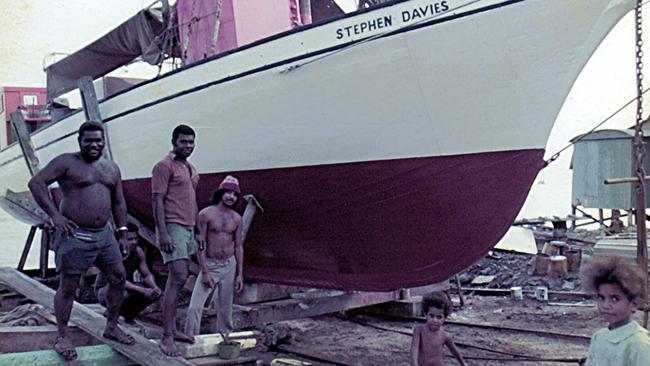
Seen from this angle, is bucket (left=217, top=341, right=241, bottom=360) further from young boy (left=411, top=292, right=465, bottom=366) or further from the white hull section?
the white hull section

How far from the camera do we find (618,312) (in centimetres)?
230

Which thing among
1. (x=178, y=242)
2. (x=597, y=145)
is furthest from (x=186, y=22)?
(x=597, y=145)

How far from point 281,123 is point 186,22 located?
88.7 inches

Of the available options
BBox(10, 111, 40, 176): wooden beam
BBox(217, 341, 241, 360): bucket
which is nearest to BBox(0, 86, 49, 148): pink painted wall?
BBox(10, 111, 40, 176): wooden beam

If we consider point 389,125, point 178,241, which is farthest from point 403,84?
point 178,241

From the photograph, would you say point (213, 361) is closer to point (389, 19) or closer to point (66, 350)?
point (66, 350)

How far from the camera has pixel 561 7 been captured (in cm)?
448

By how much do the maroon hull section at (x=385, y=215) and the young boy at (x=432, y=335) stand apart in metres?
1.11

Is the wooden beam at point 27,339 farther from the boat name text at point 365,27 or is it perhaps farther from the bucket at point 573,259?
the bucket at point 573,259

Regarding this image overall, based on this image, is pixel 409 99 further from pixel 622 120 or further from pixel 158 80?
pixel 622 120

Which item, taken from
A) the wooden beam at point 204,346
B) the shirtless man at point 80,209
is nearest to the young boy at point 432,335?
the wooden beam at point 204,346

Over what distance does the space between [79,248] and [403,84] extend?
2.48 metres

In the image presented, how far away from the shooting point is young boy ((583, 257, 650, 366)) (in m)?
2.23

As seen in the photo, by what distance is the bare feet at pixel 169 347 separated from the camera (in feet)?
13.6
